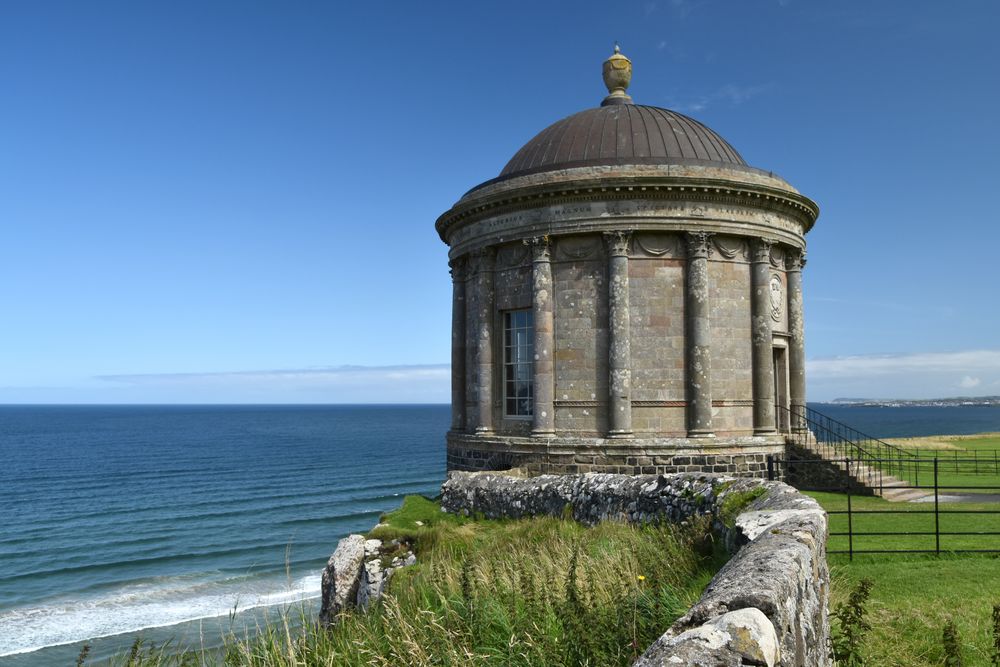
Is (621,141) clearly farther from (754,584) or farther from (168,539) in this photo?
(168,539)

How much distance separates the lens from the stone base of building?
56.6 feet

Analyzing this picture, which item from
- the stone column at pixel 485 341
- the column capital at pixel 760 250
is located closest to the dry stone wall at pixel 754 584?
the stone column at pixel 485 341

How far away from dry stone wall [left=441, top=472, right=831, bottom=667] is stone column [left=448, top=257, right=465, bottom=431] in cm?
1049

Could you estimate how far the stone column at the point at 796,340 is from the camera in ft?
66.5

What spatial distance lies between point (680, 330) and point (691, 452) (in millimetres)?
2875

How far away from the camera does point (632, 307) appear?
1797 centimetres

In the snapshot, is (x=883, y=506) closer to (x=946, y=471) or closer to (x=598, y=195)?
(x=598, y=195)

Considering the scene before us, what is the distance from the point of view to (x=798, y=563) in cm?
458

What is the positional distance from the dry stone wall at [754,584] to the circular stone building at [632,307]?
642cm

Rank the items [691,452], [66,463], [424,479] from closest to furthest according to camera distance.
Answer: [691,452], [424,479], [66,463]

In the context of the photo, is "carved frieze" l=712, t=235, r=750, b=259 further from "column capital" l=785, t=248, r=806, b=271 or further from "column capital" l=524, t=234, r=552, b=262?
Answer: "column capital" l=524, t=234, r=552, b=262

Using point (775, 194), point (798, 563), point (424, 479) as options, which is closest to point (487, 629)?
point (798, 563)

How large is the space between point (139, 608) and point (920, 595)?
19794 mm

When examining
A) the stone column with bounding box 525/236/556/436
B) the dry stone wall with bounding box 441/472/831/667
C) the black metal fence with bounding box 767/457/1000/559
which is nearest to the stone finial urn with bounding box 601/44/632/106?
the stone column with bounding box 525/236/556/436
